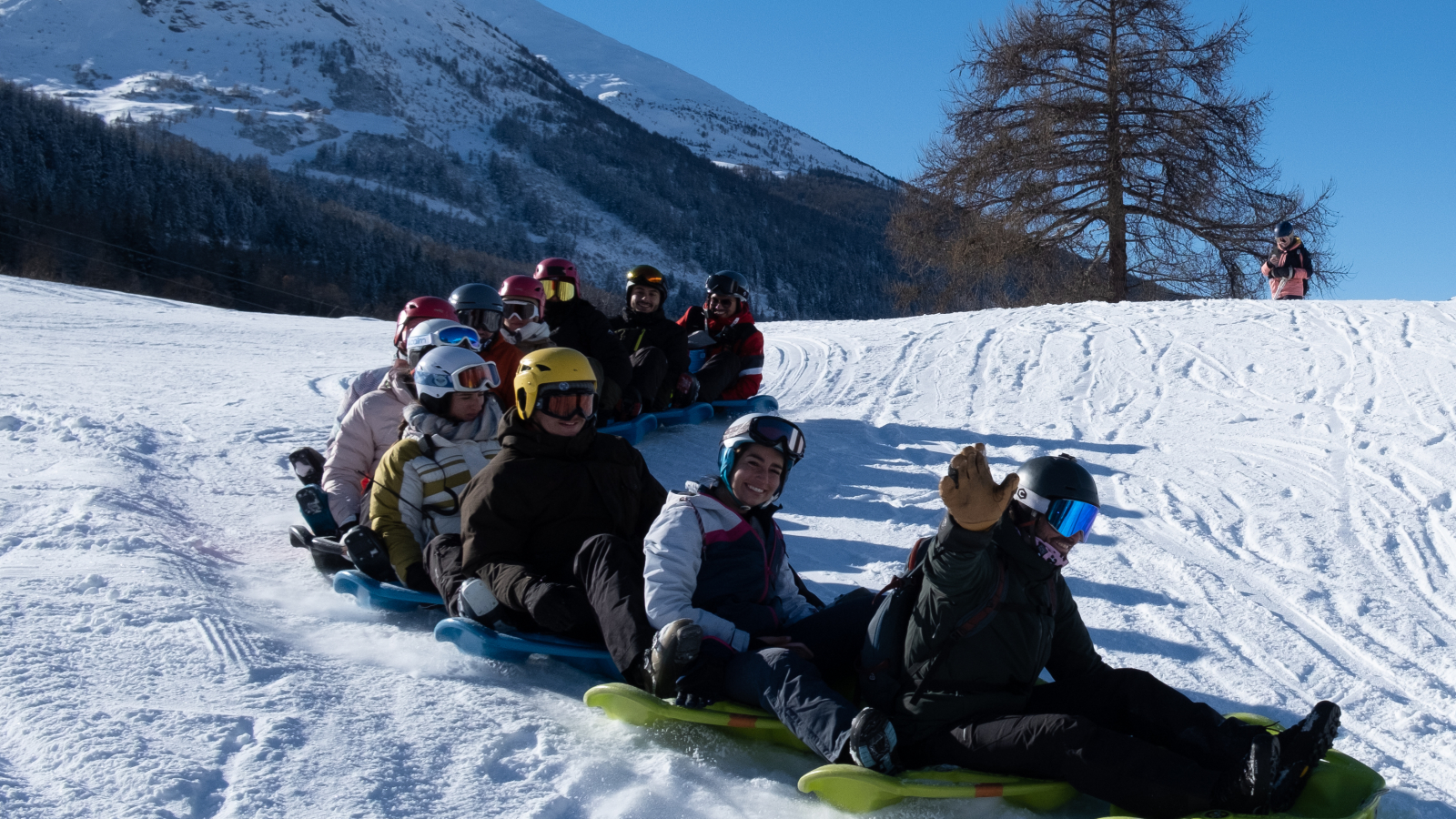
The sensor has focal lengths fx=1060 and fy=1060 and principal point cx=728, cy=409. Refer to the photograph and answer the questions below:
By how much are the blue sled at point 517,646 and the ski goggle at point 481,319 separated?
9.24 feet

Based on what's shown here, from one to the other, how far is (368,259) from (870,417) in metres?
49.6

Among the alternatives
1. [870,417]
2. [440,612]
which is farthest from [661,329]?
[440,612]

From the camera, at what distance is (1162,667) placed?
13.9 ft

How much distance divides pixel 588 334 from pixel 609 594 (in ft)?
13.8

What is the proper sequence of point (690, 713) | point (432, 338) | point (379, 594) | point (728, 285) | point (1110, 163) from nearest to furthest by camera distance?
point (690, 713), point (379, 594), point (432, 338), point (728, 285), point (1110, 163)

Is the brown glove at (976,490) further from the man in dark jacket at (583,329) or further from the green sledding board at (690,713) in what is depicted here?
the man in dark jacket at (583,329)

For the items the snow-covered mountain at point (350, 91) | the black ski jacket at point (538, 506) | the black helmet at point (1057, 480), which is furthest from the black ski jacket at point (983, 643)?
the snow-covered mountain at point (350, 91)

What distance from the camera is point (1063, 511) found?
9.73 feet

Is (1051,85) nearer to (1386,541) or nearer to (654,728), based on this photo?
(1386,541)

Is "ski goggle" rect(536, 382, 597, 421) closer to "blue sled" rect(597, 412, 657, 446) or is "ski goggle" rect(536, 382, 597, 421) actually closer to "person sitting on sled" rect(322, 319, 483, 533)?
"person sitting on sled" rect(322, 319, 483, 533)

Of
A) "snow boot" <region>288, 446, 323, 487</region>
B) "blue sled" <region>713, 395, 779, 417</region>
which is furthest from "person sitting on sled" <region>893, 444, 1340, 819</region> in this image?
"blue sled" <region>713, 395, 779, 417</region>

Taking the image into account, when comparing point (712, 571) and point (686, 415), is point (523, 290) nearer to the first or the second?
point (686, 415)

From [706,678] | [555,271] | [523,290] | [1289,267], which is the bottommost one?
[706,678]

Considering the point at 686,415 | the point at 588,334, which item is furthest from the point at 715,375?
the point at 588,334
